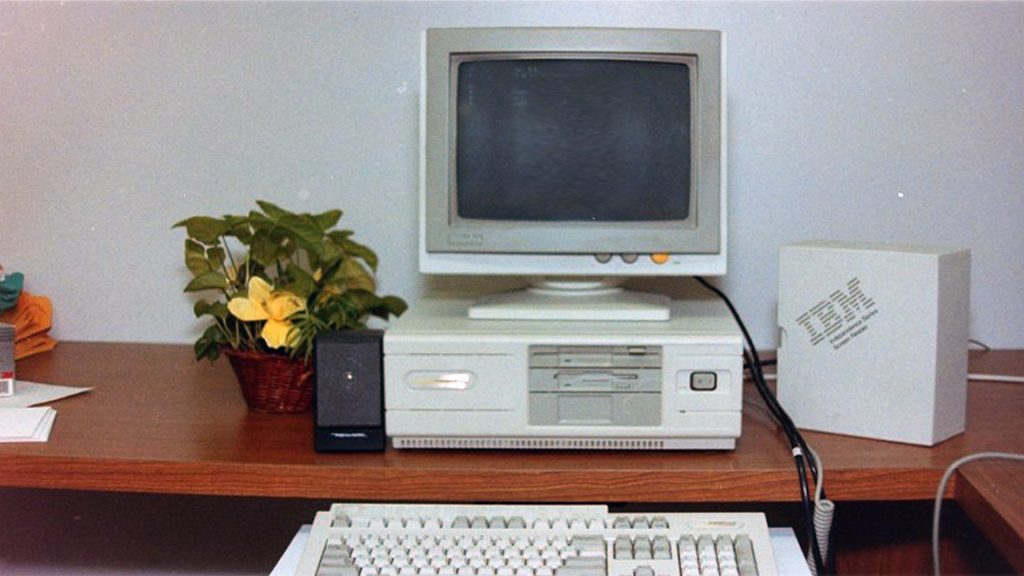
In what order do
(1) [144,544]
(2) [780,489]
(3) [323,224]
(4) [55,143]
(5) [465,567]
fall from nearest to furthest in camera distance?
(5) [465,567], (2) [780,489], (3) [323,224], (1) [144,544], (4) [55,143]

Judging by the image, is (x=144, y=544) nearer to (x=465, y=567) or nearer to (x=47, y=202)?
(x=47, y=202)

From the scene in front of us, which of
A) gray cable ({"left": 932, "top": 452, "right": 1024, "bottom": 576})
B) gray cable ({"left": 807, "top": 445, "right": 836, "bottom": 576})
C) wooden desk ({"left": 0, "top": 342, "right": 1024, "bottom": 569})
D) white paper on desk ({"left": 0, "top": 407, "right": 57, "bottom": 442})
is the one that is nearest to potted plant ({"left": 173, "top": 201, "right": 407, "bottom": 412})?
wooden desk ({"left": 0, "top": 342, "right": 1024, "bottom": 569})

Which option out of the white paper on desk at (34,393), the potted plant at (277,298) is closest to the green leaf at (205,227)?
the potted plant at (277,298)

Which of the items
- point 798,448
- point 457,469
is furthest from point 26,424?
point 798,448

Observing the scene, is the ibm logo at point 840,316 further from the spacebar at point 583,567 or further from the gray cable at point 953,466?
the spacebar at point 583,567

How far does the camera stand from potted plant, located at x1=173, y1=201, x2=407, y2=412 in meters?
1.47

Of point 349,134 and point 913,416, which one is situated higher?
point 349,134

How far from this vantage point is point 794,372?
1430 mm

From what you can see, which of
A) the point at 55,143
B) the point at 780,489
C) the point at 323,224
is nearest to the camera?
the point at 780,489

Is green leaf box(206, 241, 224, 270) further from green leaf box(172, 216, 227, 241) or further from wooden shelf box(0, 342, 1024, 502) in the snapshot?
wooden shelf box(0, 342, 1024, 502)

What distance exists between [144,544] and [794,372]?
0.93 m

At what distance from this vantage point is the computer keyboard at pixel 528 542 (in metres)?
1.13

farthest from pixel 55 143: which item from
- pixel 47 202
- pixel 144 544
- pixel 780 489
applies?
pixel 780 489

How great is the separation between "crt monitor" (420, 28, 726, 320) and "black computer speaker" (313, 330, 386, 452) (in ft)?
0.51
